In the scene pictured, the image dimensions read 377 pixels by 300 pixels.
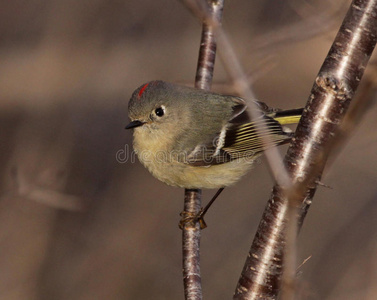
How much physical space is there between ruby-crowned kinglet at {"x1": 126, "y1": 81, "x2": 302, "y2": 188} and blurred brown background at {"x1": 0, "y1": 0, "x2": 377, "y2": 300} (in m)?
1.05

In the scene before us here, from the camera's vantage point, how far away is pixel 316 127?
1.37 m

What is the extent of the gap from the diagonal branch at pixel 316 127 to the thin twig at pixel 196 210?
2.17 ft

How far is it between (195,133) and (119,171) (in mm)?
2095

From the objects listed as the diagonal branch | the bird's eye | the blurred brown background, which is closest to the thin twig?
the bird's eye

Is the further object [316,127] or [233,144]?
[233,144]

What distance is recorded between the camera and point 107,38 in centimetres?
501

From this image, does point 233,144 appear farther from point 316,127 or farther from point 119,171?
point 119,171

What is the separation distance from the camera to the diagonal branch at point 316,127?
1.31 m

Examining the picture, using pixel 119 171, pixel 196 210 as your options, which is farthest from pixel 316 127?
pixel 119 171

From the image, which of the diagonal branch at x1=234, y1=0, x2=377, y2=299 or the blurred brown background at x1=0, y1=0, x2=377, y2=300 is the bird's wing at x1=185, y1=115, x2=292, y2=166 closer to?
the blurred brown background at x1=0, y1=0, x2=377, y2=300

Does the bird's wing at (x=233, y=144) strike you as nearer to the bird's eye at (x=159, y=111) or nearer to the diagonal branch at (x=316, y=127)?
the bird's eye at (x=159, y=111)

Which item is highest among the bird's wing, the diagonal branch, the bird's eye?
the bird's eye

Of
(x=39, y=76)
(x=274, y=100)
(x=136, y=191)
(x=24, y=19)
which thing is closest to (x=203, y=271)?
(x=136, y=191)

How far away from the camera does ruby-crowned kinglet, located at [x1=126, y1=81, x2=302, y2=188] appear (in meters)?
2.83
